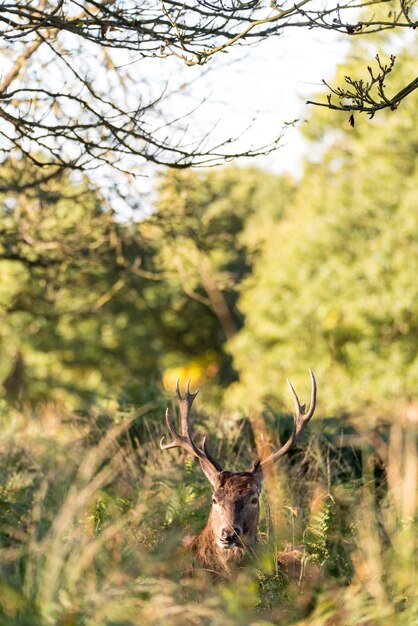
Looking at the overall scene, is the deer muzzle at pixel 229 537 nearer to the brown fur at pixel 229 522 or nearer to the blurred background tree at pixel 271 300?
the brown fur at pixel 229 522

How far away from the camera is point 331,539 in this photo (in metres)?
7.10

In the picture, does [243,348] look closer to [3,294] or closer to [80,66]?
[3,294]

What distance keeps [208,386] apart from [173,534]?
1372 cm

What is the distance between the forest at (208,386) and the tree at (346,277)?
0.20 feet

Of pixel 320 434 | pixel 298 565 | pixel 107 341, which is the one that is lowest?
pixel 298 565

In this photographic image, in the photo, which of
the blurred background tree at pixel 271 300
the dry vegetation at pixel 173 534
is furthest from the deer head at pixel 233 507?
the blurred background tree at pixel 271 300

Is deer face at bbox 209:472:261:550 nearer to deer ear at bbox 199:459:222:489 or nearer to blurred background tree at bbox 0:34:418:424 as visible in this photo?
deer ear at bbox 199:459:222:489

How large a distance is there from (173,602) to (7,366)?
1048 inches

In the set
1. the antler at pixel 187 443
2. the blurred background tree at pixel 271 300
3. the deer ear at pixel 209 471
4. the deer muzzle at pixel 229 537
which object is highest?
the blurred background tree at pixel 271 300

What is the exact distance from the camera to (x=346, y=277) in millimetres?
26781

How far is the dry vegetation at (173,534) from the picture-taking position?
4.66 meters

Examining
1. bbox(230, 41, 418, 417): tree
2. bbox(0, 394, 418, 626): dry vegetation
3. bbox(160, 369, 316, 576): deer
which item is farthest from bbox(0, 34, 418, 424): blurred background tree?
bbox(160, 369, 316, 576): deer

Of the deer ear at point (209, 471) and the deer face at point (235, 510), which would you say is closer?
the deer face at point (235, 510)

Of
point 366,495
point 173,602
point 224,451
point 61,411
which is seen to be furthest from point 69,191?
point 173,602
